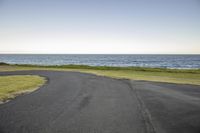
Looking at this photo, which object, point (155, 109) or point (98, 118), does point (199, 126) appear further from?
point (98, 118)

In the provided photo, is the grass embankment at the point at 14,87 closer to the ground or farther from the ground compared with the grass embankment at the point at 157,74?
farther from the ground

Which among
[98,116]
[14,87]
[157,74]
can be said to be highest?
[98,116]

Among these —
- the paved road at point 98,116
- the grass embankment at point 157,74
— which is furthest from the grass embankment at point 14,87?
the grass embankment at point 157,74

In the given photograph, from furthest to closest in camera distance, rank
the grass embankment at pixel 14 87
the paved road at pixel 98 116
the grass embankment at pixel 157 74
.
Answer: the grass embankment at pixel 157 74, the grass embankment at pixel 14 87, the paved road at pixel 98 116

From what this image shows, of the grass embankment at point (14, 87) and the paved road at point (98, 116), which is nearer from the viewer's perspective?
the paved road at point (98, 116)

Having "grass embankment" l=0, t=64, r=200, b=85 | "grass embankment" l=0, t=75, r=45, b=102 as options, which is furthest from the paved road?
"grass embankment" l=0, t=64, r=200, b=85

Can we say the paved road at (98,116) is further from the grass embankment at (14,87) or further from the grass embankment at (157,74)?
the grass embankment at (157,74)

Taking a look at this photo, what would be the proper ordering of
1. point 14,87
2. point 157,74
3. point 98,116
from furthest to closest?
point 157,74 < point 14,87 < point 98,116

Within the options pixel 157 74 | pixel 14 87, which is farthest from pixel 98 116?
pixel 157 74

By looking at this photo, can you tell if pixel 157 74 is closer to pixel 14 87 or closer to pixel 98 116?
pixel 14 87

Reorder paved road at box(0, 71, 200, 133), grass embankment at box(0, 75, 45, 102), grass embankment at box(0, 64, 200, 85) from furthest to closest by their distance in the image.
→ grass embankment at box(0, 64, 200, 85), grass embankment at box(0, 75, 45, 102), paved road at box(0, 71, 200, 133)

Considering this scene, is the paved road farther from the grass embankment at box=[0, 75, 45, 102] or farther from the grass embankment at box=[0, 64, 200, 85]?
the grass embankment at box=[0, 64, 200, 85]

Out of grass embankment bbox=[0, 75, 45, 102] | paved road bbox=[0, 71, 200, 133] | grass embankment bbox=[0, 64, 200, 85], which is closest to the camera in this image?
paved road bbox=[0, 71, 200, 133]

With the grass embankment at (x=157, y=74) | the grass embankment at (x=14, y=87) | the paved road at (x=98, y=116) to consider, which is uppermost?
the paved road at (x=98, y=116)
